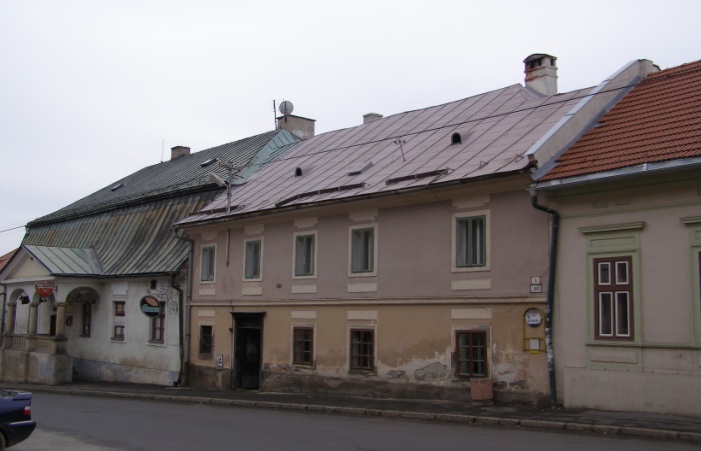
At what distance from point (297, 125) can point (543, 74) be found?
14.5 metres

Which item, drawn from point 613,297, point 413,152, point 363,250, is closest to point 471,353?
point 613,297

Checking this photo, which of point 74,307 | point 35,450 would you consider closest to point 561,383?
point 35,450

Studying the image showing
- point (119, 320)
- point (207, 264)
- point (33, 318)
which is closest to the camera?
point (207, 264)

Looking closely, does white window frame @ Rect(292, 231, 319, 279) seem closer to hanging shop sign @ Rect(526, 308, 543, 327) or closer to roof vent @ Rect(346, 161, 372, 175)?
roof vent @ Rect(346, 161, 372, 175)

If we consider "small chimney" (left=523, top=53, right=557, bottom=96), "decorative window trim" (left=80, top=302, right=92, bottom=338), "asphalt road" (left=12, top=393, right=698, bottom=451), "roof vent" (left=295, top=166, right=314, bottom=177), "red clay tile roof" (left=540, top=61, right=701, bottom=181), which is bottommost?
"asphalt road" (left=12, top=393, right=698, bottom=451)

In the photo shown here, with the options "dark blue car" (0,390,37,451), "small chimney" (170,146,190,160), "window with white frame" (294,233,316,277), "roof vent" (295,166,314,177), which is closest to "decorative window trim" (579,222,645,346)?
"window with white frame" (294,233,316,277)

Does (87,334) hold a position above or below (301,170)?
below

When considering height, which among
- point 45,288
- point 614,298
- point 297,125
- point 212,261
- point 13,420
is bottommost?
point 13,420

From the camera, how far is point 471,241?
61.9 ft

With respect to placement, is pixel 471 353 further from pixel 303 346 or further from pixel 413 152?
pixel 413 152

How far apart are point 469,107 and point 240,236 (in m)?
8.21

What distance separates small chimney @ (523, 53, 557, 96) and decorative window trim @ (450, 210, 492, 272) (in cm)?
564

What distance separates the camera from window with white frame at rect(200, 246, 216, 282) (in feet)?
89.3

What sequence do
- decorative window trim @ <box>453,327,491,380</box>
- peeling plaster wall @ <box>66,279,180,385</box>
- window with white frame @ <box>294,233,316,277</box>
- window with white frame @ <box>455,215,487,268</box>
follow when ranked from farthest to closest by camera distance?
peeling plaster wall @ <box>66,279,180,385</box> < window with white frame @ <box>294,233,316,277</box> < window with white frame @ <box>455,215,487,268</box> < decorative window trim @ <box>453,327,491,380</box>
